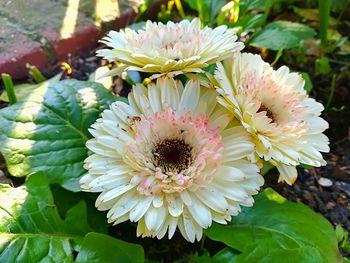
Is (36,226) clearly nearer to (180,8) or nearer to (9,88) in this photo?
(9,88)

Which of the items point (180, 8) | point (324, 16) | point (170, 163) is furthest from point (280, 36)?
point (170, 163)

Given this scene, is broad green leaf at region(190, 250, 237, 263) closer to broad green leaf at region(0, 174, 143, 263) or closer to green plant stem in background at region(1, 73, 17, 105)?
broad green leaf at region(0, 174, 143, 263)

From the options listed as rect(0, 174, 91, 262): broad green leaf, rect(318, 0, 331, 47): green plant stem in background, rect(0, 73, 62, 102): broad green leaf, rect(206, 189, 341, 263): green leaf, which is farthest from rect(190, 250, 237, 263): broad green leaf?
rect(318, 0, 331, 47): green plant stem in background

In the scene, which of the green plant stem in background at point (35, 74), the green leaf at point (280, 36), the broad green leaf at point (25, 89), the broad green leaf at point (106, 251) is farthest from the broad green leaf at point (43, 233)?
the green leaf at point (280, 36)

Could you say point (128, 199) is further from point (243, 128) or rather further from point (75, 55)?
point (75, 55)

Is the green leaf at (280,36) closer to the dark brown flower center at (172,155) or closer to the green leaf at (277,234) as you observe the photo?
the green leaf at (277,234)

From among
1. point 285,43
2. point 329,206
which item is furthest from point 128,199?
point 285,43
